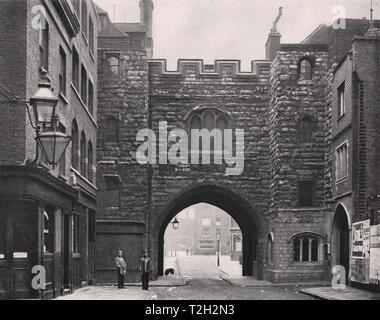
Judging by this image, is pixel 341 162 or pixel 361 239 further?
pixel 341 162

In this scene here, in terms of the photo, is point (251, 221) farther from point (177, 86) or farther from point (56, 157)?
point (56, 157)

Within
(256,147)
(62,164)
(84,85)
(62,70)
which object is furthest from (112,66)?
(62,164)

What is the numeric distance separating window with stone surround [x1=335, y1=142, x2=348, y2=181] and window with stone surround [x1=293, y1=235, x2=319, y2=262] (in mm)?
3814

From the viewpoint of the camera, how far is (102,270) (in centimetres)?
3031

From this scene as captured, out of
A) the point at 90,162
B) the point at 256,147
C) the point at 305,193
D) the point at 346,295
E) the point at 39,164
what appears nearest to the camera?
the point at 39,164

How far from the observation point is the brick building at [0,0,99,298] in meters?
15.5

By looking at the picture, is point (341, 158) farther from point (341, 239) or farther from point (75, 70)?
point (75, 70)

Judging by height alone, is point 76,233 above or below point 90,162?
below

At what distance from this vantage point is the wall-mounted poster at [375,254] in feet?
68.4

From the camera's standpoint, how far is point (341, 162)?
1126 inches

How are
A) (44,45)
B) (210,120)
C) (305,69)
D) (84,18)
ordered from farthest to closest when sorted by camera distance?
(210,120)
(305,69)
(84,18)
(44,45)

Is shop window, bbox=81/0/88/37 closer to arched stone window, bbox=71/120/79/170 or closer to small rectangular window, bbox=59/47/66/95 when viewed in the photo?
arched stone window, bbox=71/120/79/170

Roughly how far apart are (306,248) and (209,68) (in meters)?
8.82
